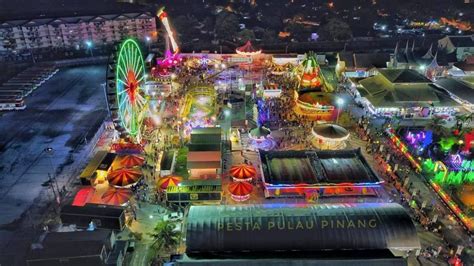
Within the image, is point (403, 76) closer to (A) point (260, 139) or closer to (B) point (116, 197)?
(A) point (260, 139)

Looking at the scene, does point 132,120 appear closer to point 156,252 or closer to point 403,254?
point 156,252

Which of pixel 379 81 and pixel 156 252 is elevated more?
pixel 379 81

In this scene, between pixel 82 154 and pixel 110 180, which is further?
pixel 82 154

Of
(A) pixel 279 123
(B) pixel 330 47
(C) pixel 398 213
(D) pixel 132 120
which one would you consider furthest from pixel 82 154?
(B) pixel 330 47

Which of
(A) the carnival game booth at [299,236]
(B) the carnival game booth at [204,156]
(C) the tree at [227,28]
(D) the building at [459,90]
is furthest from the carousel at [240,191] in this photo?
(C) the tree at [227,28]

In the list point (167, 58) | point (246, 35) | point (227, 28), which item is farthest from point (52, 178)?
point (227, 28)

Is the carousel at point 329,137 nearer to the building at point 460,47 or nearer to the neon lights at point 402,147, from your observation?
the neon lights at point 402,147
